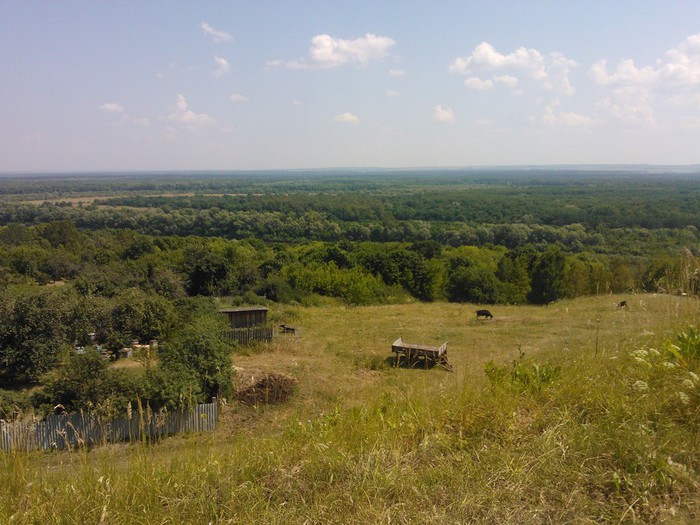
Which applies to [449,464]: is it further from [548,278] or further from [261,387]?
[548,278]

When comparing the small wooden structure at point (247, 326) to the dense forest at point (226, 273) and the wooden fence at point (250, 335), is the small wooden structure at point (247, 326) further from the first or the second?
the dense forest at point (226, 273)

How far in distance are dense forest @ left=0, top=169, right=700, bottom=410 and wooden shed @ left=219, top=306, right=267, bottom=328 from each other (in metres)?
1.31

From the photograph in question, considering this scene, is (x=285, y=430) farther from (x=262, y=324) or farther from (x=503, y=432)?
(x=262, y=324)

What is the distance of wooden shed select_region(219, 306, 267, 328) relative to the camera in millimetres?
18453

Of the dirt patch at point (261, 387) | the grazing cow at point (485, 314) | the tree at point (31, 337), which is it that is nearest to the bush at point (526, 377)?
the dirt patch at point (261, 387)

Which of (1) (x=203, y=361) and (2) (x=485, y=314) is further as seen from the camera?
(2) (x=485, y=314)

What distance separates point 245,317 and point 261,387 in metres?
6.92

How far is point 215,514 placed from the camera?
7.73ft

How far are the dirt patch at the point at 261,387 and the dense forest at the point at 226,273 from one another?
73 centimetres

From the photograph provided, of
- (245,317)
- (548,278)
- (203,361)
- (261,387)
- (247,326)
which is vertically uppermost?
(203,361)

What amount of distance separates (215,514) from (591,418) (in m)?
2.56

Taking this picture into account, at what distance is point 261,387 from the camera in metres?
12.2

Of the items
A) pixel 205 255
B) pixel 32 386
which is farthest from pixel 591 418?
pixel 205 255

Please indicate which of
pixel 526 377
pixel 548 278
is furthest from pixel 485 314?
pixel 526 377
